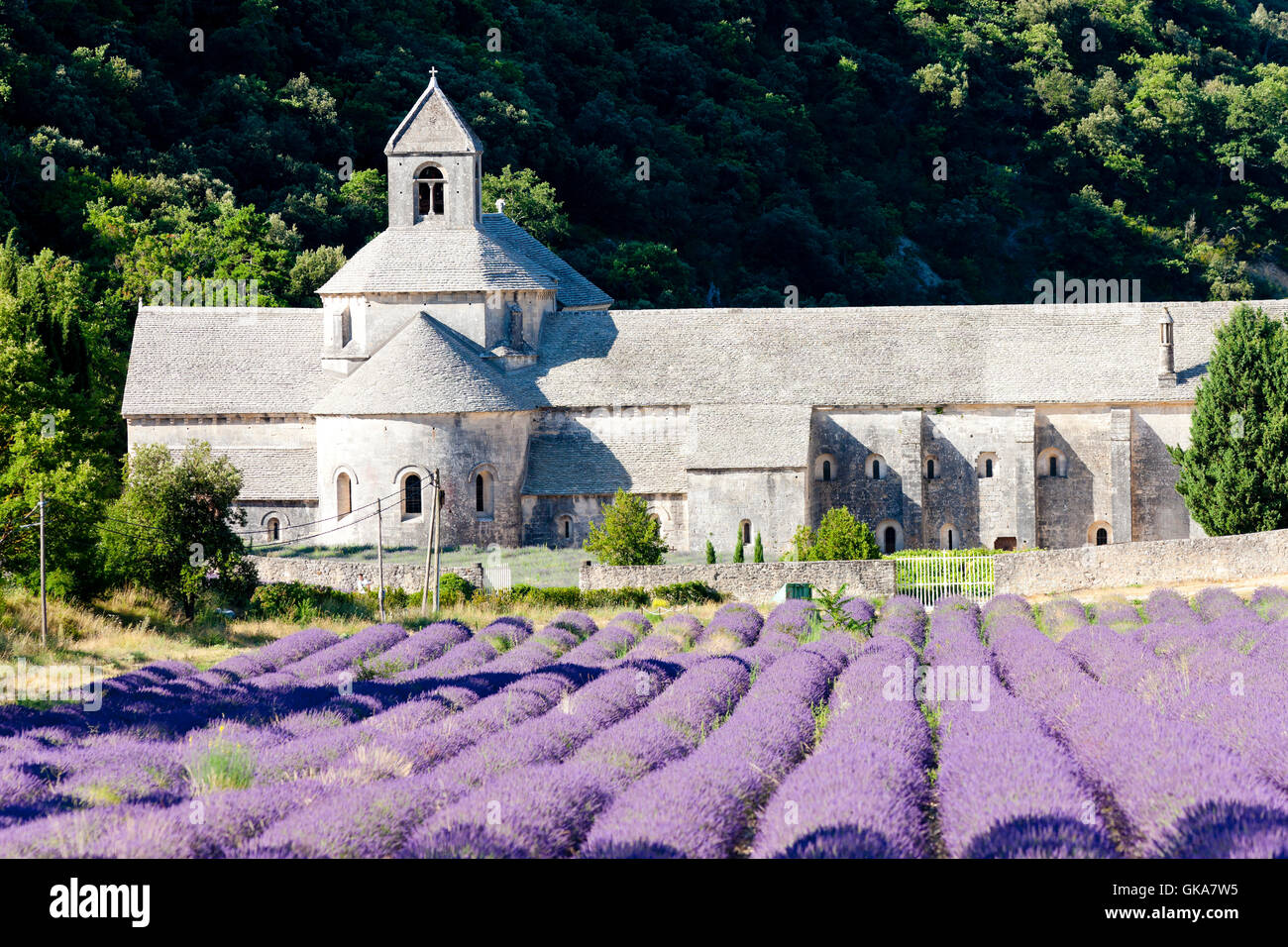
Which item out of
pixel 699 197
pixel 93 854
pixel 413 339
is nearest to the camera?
pixel 93 854

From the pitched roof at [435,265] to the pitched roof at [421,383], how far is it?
190cm

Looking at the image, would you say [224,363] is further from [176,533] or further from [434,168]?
[176,533]

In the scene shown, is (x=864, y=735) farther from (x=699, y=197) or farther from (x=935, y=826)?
(x=699, y=197)

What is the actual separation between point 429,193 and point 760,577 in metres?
20.8

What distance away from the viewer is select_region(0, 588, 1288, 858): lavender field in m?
12.9

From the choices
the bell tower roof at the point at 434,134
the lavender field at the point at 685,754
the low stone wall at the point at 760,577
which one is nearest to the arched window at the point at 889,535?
the low stone wall at the point at 760,577

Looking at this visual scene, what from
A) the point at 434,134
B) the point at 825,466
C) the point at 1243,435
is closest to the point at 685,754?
the point at 1243,435

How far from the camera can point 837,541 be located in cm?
4722

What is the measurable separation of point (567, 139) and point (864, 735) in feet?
268

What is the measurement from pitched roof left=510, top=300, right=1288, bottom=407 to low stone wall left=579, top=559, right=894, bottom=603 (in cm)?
930

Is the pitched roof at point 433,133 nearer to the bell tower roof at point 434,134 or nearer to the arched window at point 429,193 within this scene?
the bell tower roof at point 434,134

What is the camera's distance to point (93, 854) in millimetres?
11969

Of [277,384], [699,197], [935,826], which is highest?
[699,197]
